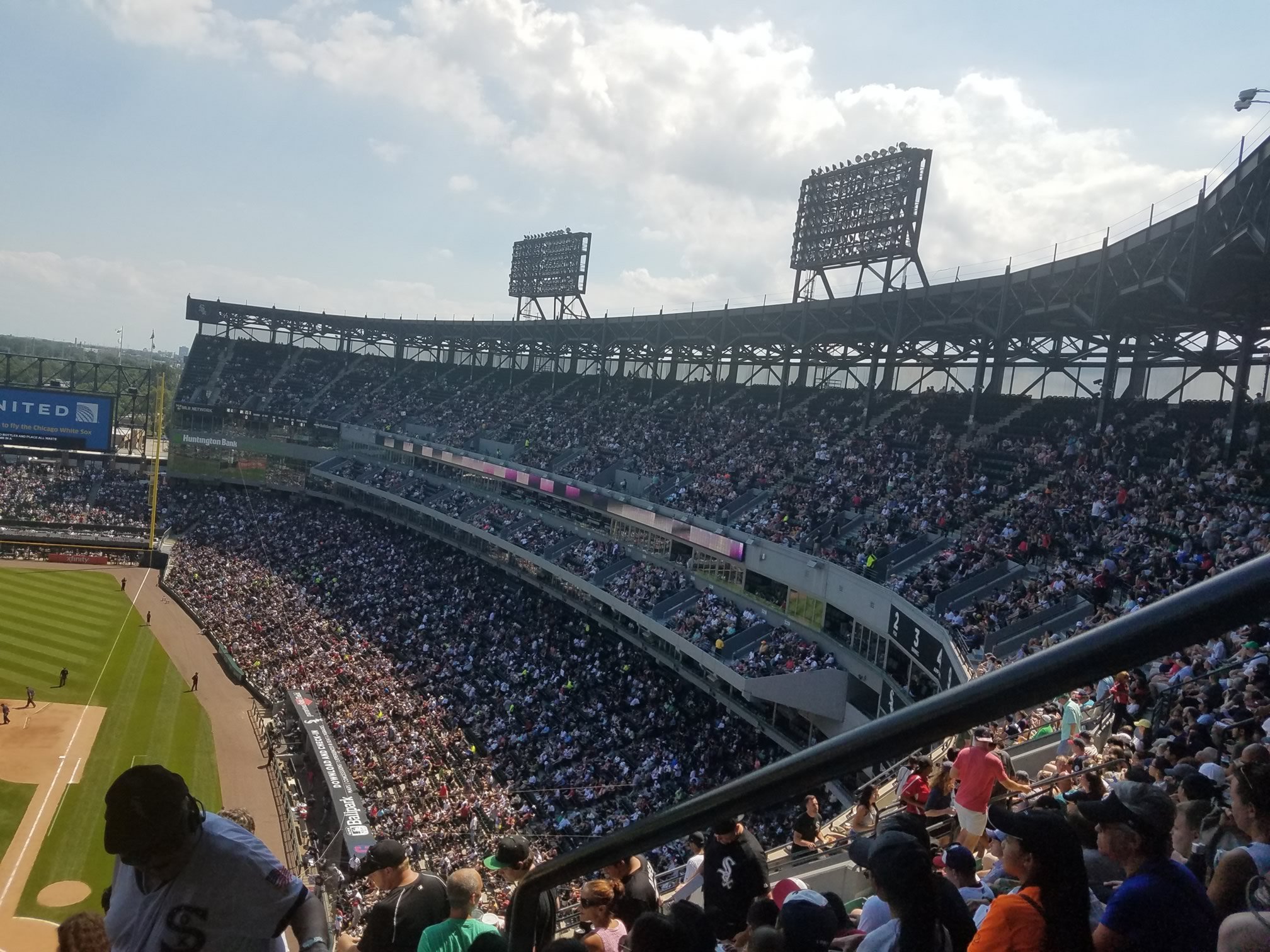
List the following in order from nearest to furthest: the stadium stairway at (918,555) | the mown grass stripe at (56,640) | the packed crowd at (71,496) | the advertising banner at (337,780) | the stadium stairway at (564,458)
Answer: the advertising banner at (337,780) < the stadium stairway at (918,555) < the mown grass stripe at (56,640) < the stadium stairway at (564,458) < the packed crowd at (71,496)

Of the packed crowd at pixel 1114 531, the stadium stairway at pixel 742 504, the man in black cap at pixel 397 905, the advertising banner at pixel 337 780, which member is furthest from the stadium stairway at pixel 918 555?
the man in black cap at pixel 397 905

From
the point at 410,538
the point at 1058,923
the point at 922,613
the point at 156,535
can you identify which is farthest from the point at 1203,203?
the point at 156,535

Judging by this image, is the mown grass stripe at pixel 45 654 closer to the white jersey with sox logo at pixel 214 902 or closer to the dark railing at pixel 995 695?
the white jersey with sox logo at pixel 214 902

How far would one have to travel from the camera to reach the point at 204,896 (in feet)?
7.67

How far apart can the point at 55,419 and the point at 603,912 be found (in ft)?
182

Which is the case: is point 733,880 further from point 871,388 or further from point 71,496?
point 71,496

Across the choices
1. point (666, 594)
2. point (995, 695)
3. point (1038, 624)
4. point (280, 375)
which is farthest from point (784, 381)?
point (280, 375)

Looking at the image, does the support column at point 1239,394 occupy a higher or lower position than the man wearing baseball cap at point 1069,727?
higher

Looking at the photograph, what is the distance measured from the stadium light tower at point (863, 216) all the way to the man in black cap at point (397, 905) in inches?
1010

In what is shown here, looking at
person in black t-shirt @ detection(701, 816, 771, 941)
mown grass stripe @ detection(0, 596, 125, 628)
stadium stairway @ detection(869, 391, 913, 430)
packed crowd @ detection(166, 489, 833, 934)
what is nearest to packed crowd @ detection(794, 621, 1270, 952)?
person in black t-shirt @ detection(701, 816, 771, 941)

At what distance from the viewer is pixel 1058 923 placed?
7.33ft

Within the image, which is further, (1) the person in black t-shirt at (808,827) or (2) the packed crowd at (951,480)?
(2) the packed crowd at (951,480)

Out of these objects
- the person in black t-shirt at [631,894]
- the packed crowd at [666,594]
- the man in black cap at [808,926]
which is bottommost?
the packed crowd at [666,594]

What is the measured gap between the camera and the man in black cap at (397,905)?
13.0ft
